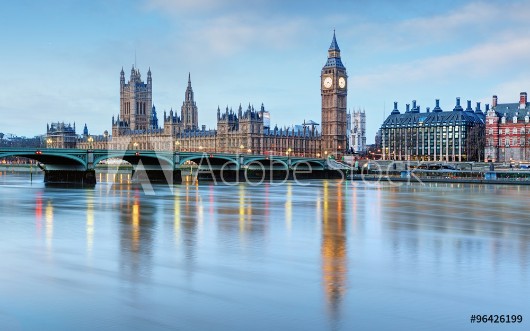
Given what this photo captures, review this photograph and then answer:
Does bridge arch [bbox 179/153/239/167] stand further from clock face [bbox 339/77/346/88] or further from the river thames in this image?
clock face [bbox 339/77/346/88]

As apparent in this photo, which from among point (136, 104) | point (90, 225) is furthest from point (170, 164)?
point (136, 104)

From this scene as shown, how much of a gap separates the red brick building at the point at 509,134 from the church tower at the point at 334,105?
49.9m

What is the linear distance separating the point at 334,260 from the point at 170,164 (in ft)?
199

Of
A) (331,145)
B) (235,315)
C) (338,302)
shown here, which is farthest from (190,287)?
(331,145)

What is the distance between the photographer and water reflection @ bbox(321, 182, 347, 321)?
A: 13.4 m

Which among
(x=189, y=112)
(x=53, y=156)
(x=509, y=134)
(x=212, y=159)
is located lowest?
(x=212, y=159)

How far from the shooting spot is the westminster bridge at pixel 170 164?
2591 inches

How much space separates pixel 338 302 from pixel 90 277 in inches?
242

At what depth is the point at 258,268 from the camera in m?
16.8

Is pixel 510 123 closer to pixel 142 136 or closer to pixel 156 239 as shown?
pixel 156 239

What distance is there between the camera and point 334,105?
14625 centimetres

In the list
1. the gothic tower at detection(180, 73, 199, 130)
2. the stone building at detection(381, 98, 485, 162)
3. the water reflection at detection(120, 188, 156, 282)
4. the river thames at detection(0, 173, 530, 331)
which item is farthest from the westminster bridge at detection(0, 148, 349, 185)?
the gothic tower at detection(180, 73, 199, 130)

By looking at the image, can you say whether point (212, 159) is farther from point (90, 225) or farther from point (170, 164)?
point (90, 225)

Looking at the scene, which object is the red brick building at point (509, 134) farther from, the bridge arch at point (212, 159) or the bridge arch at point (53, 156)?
the bridge arch at point (53, 156)
